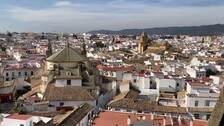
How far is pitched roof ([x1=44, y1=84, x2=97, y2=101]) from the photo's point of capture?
117 ft

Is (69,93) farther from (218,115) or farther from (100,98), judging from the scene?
(218,115)

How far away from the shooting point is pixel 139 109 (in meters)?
34.1

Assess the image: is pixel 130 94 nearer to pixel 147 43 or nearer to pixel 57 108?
pixel 57 108

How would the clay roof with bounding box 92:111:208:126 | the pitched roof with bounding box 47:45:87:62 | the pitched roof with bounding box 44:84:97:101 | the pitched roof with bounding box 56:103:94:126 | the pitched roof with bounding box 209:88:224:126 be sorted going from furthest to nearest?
the pitched roof with bounding box 47:45:87:62
the pitched roof with bounding box 44:84:97:101
the clay roof with bounding box 92:111:208:126
the pitched roof with bounding box 56:103:94:126
the pitched roof with bounding box 209:88:224:126

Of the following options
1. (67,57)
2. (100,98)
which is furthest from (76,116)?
(67,57)

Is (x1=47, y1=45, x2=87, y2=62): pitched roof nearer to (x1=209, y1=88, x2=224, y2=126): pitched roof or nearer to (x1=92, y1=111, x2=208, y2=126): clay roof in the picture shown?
(x1=92, y1=111, x2=208, y2=126): clay roof

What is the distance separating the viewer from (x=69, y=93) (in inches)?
1435

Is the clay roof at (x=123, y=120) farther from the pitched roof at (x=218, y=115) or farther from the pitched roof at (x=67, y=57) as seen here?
the pitched roof at (x=218, y=115)

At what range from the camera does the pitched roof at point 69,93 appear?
35656mm

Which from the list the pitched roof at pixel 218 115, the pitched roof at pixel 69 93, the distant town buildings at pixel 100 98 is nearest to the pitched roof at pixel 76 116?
the distant town buildings at pixel 100 98

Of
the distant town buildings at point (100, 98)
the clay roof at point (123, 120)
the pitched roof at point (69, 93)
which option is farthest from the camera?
the pitched roof at point (69, 93)

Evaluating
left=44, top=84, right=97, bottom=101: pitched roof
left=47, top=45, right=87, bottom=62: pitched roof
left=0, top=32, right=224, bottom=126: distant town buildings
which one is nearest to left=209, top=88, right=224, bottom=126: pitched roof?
left=0, top=32, right=224, bottom=126: distant town buildings

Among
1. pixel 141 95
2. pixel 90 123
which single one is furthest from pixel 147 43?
pixel 90 123

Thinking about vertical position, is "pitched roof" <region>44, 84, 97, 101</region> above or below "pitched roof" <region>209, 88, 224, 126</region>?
below
